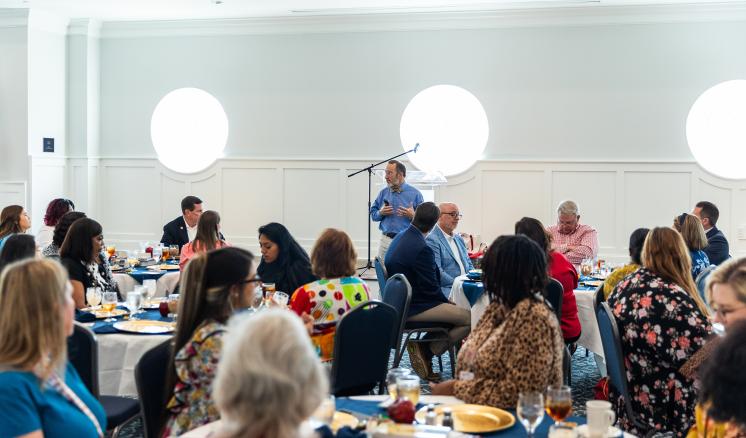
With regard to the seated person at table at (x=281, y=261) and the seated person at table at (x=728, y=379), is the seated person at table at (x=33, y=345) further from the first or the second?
the seated person at table at (x=281, y=261)

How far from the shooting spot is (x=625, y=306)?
3643 mm

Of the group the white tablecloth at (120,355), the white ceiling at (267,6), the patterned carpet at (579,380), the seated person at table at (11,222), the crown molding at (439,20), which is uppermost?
the white ceiling at (267,6)

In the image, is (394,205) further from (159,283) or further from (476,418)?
(476,418)

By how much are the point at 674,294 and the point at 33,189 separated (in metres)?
8.65

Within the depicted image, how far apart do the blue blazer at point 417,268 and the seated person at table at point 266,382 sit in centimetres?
407

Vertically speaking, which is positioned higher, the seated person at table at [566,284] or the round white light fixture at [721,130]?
the round white light fixture at [721,130]

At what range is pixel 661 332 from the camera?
3486mm

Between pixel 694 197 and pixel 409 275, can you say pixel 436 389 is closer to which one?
pixel 409 275

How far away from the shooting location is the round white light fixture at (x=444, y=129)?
10.2 meters

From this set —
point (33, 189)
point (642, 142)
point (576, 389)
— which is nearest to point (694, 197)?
point (642, 142)

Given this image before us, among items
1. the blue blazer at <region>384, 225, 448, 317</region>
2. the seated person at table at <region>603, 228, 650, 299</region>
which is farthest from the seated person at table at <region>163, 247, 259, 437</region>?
the blue blazer at <region>384, 225, 448, 317</region>

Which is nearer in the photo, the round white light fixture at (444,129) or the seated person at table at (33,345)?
the seated person at table at (33,345)

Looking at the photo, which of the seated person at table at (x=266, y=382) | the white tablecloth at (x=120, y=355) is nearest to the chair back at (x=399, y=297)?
the white tablecloth at (x=120, y=355)

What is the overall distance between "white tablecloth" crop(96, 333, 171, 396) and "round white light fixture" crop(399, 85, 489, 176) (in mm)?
6563
